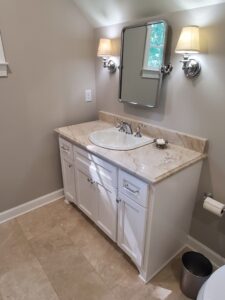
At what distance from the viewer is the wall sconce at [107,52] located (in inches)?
75.0

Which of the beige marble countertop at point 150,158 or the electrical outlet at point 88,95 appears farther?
the electrical outlet at point 88,95

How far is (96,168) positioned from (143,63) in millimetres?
933

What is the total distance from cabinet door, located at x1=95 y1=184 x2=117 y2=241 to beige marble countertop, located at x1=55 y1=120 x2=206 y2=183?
0.90ft

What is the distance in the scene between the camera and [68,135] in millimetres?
1853

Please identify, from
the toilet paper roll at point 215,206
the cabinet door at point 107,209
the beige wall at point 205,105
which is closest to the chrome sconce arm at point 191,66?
the beige wall at point 205,105

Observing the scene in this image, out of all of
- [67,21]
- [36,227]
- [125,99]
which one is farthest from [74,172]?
[67,21]

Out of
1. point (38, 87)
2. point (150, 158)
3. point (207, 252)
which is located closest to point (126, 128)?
point (150, 158)

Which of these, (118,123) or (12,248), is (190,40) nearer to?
(118,123)

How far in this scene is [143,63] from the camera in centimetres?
170

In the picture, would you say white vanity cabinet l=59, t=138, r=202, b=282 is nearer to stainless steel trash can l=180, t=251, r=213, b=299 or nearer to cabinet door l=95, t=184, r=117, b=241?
cabinet door l=95, t=184, r=117, b=241

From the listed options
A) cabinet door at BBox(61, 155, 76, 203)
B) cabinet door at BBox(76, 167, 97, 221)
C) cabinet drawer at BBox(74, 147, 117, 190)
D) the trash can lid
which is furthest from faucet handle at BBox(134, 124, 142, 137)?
the trash can lid

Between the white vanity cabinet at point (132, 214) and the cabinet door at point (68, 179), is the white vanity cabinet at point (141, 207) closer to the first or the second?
the white vanity cabinet at point (132, 214)

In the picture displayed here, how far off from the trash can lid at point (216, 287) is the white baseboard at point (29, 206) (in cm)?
176

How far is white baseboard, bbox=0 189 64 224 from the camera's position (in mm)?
2049
